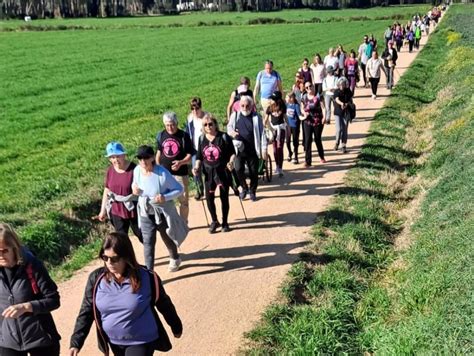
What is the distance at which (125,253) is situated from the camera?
14.7 ft

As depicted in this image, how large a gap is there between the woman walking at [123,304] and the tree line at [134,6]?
384ft

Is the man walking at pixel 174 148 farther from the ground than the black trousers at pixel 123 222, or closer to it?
farther from the ground

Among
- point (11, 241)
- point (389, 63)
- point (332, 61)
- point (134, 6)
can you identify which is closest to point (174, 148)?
point (11, 241)

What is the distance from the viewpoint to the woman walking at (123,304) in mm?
4512

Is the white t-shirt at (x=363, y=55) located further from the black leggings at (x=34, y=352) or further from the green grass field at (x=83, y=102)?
the black leggings at (x=34, y=352)

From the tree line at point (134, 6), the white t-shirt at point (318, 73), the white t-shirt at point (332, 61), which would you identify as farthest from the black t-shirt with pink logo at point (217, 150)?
the tree line at point (134, 6)

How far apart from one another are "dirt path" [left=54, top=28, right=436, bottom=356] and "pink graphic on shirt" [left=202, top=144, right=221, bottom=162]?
1.25 meters

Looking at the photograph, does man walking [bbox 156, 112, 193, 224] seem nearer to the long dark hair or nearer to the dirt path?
the dirt path

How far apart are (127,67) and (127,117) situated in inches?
678

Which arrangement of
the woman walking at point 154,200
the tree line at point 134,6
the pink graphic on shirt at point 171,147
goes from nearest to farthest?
the woman walking at point 154,200
the pink graphic on shirt at point 171,147
the tree line at point 134,6

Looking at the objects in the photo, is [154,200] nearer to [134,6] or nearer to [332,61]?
[332,61]

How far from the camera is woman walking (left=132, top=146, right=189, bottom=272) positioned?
7392 mm

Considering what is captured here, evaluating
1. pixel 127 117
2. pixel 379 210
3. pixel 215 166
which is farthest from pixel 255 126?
pixel 127 117

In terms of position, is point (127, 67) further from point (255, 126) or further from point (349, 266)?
point (349, 266)
